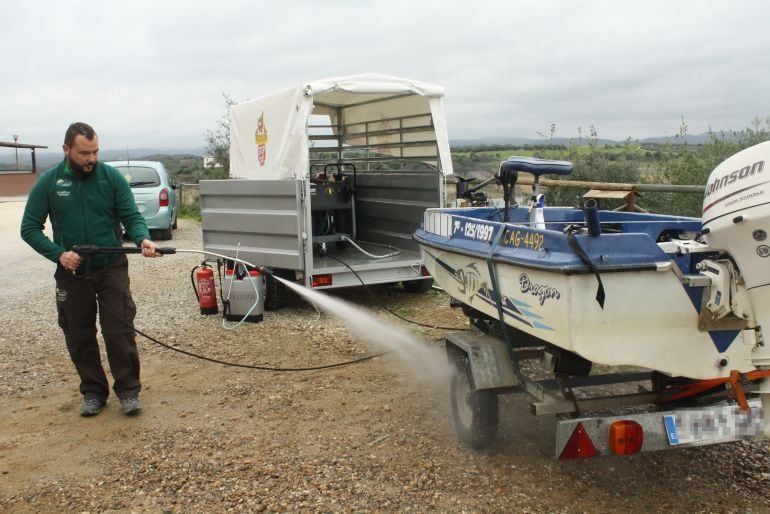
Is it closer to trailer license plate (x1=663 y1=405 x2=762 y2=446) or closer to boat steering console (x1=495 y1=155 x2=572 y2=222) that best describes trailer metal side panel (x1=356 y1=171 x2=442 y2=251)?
boat steering console (x1=495 y1=155 x2=572 y2=222)

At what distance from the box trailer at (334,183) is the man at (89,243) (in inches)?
112

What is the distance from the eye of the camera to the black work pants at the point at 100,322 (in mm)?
5090

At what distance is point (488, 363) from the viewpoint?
4.16 meters

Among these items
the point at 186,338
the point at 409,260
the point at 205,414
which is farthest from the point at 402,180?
the point at 205,414

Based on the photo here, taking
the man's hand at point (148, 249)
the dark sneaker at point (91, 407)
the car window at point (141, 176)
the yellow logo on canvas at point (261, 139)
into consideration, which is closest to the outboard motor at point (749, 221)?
the man's hand at point (148, 249)

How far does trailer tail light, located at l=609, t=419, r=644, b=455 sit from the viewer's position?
135 inches

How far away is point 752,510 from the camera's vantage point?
3.67 meters

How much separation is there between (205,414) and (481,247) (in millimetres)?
2519

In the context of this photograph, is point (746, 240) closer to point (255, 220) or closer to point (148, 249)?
point (148, 249)

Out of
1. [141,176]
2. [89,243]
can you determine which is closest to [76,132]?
[89,243]

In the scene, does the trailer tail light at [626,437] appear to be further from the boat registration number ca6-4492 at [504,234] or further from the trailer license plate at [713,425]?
the boat registration number ca6-4492 at [504,234]

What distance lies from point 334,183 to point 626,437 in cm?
725

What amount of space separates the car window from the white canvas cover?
6.75m

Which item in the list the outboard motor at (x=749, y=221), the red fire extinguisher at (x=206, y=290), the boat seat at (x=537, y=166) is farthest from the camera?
the red fire extinguisher at (x=206, y=290)
